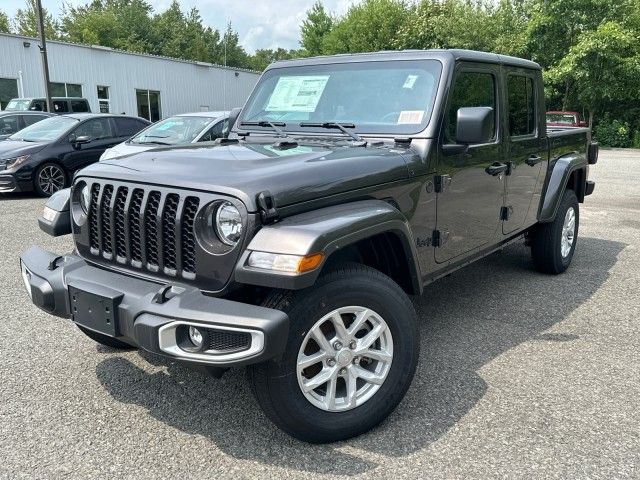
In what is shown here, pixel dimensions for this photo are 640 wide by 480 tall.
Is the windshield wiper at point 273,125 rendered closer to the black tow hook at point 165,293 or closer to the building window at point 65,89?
the black tow hook at point 165,293

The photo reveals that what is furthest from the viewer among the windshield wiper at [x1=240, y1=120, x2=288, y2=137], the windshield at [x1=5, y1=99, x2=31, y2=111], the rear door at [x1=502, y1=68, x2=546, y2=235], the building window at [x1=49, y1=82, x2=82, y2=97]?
the building window at [x1=49, y1=82, x2=82, y2=97]

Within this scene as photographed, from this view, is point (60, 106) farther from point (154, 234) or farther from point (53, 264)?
point (154, 234)

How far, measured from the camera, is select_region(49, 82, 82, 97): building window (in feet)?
82.6

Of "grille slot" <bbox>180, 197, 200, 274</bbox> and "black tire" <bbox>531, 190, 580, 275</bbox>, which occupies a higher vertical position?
"grille slot" <bbox>180, 197, 200, 274</bbox>

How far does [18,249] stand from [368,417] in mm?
5257

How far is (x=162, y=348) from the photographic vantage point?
93.6 inches

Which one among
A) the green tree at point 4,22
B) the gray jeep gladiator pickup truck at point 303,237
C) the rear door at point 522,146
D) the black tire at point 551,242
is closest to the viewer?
the gray jeep gladiator pickup truck at point 303,237

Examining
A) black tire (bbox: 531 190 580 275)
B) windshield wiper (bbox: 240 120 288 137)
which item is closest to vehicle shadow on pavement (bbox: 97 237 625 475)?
black tire (bbox: 531 190 580 275)

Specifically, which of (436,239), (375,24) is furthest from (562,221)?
(375,24)

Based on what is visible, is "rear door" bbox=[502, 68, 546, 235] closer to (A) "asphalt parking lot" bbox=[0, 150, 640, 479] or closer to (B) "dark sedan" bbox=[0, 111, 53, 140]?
(A) "asphalt parking lot" bbox=[0, 150, 640, 479]

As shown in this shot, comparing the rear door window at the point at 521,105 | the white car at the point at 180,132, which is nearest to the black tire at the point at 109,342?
the rear door window at the point at 521,105

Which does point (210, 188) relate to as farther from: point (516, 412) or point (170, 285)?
point (516, 412)

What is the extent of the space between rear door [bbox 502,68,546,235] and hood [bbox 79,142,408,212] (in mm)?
1488

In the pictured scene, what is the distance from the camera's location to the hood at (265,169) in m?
2.58
